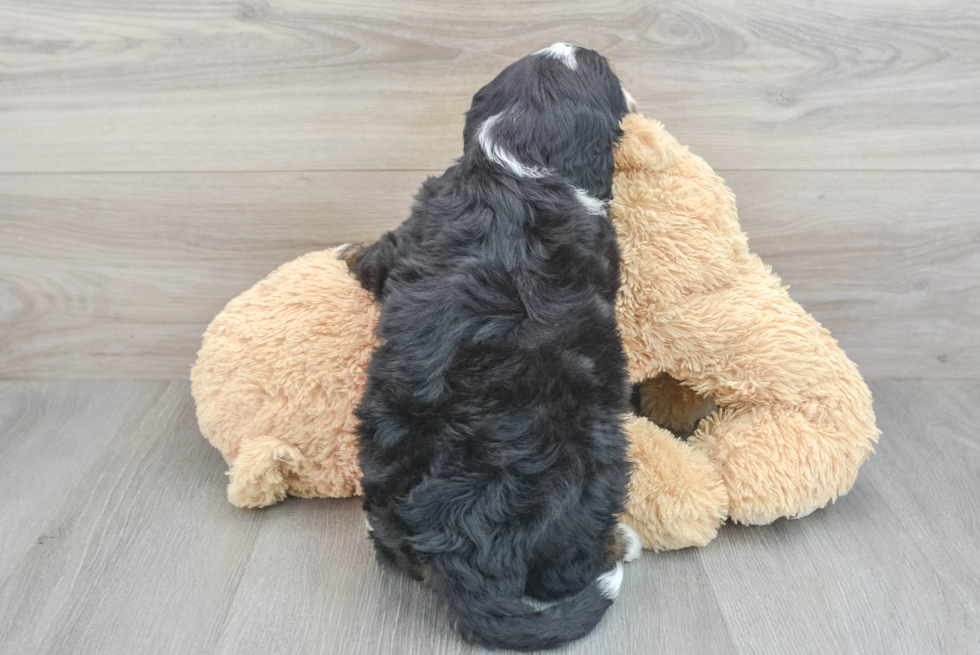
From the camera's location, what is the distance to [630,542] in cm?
102

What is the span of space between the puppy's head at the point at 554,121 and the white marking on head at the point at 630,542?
461 millimetres

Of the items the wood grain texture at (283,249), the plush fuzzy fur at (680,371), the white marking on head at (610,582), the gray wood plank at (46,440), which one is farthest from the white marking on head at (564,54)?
the gray wood plank at (46,440)

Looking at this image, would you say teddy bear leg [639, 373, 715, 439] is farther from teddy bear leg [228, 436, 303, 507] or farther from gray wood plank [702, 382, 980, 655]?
teddy bear leg [228, 436, 303, 507]

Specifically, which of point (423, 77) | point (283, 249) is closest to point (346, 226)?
point (283, 249)

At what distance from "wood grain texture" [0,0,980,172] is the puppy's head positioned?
344 millimetres

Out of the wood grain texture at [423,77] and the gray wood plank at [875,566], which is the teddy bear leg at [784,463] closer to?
the gray wood plank at [875,566]

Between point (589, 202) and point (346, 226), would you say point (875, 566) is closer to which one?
point (589, 202)

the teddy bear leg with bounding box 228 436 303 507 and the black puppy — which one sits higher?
the black puppy

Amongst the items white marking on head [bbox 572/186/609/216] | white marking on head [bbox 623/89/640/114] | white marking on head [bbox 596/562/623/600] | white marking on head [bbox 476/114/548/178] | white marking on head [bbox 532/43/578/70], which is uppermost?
white marking on head [bbox 532/43/578/70]

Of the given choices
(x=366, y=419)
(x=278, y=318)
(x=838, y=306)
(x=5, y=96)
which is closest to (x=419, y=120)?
(x=278, y=318)

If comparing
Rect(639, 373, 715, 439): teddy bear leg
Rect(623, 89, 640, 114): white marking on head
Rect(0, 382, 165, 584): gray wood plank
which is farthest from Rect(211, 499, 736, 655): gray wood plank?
Rect(623, 89, 640, 114): white marking on head

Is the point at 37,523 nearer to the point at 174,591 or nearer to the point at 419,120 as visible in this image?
the point at 174,591

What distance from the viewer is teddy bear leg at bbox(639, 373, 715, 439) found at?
Result: 4.11ft

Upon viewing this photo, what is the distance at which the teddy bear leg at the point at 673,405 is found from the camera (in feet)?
4.11
